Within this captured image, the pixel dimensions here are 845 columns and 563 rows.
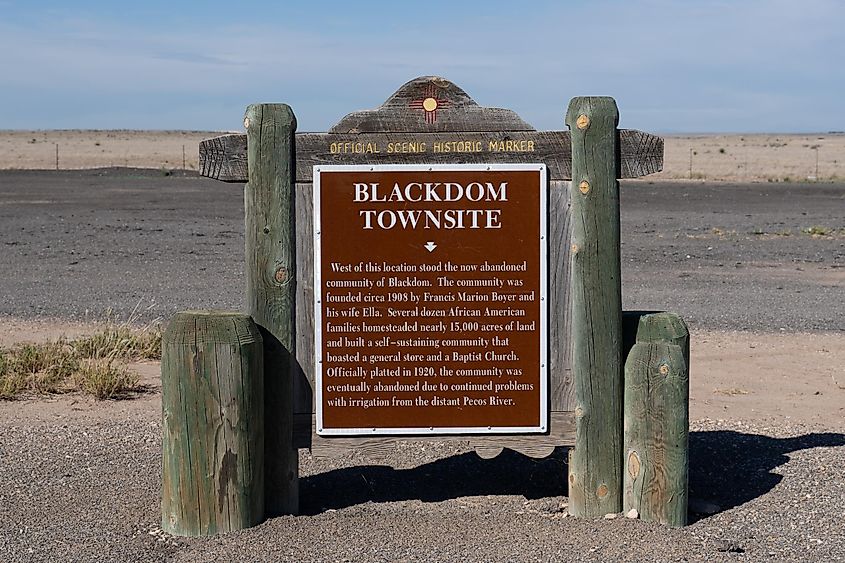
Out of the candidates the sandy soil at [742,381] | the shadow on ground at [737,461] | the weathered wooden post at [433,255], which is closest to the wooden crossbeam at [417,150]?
the weathered wooden post at [433,255]

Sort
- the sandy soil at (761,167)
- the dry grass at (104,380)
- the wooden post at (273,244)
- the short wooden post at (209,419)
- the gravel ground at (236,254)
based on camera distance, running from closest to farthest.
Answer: the short wooden post at (209,419)
the wooden post at (273,244)
the dry grass at (104,380)
the gravel ground at (236,254)
the sandy soil at (761,167)

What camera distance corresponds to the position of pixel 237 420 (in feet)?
16.7

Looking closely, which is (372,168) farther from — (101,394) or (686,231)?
(686,231)

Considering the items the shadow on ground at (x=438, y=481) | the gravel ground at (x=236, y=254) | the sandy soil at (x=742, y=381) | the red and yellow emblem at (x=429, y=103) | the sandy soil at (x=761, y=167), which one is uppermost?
the sandy soil at (x=761, y=167)

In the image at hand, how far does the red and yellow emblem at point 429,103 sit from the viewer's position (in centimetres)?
532

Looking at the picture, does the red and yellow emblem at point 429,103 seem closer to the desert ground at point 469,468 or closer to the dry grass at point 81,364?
the desert ground at point 469,468

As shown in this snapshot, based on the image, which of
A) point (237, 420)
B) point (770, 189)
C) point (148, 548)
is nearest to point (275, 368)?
point (237, 420)

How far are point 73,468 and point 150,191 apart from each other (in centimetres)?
2853

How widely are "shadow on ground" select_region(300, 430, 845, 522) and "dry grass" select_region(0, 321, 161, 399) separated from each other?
258 cm

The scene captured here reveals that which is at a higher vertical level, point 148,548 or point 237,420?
point 237,420

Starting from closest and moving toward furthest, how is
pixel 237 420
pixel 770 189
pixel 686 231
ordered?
1. pixel 237 420
2. pixel 686 231
3. pixel 770 189

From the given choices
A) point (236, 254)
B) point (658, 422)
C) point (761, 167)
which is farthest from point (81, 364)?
point (761, 167)

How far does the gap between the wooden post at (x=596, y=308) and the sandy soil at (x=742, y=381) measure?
2.48 meters

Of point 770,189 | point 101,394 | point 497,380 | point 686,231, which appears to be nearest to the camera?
point 497,380
